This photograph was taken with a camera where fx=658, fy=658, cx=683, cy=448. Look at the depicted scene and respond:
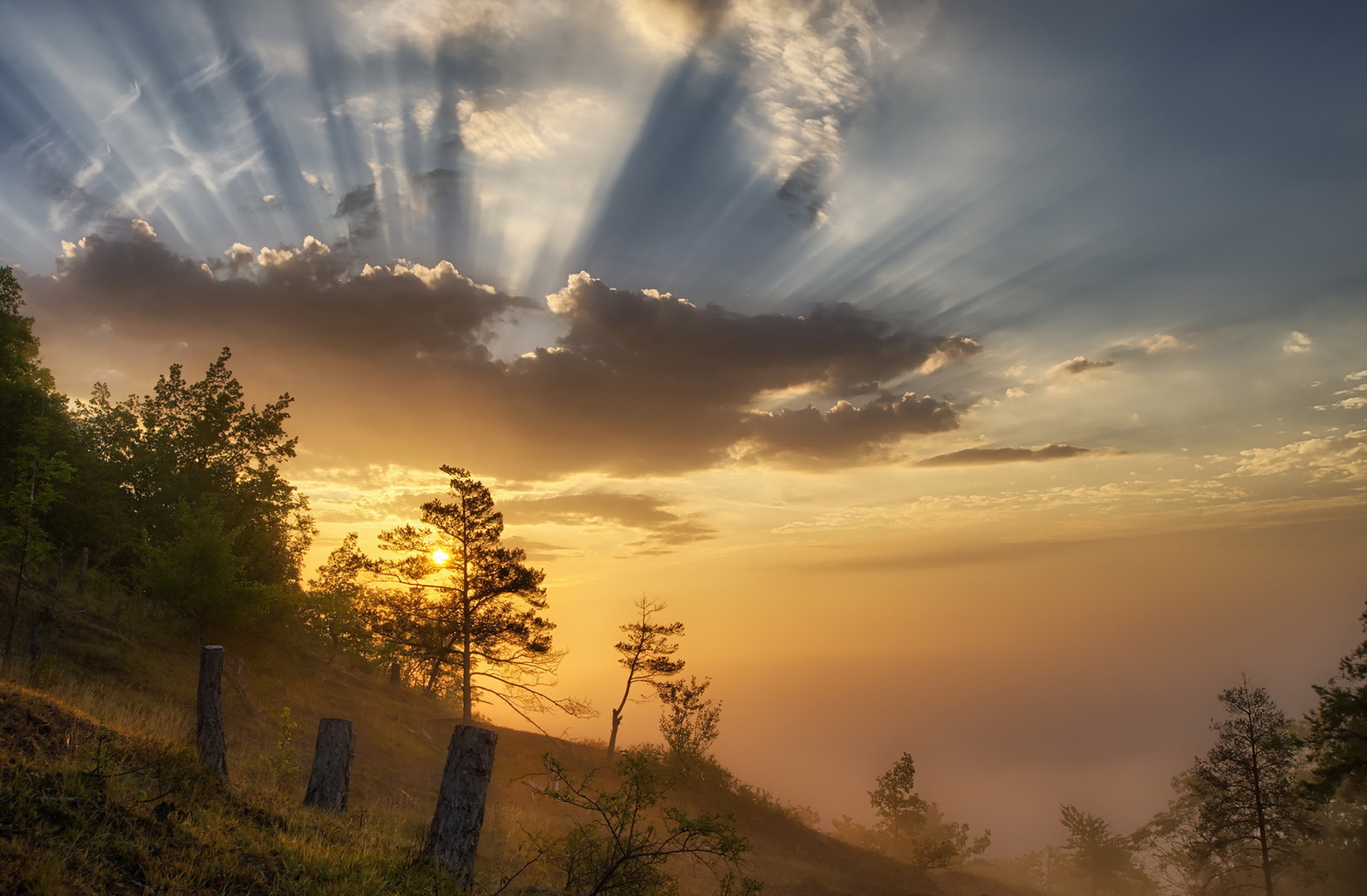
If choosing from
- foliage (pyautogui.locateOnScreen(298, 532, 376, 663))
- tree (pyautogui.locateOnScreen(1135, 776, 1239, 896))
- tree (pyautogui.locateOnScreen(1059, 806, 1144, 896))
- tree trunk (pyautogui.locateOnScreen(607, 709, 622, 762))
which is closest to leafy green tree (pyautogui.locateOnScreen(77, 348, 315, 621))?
foliage (pyautogui.locateOnScreen(298, 532, 376, 663))

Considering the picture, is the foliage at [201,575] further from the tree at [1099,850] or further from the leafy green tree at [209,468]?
the tree at [1099,850]

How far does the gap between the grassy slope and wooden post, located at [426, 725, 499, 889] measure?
20.8 inches

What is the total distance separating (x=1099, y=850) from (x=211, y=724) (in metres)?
73.1

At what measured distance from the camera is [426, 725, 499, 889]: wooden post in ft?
31.9

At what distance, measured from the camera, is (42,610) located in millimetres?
20781

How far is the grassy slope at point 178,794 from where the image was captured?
21.0 ft

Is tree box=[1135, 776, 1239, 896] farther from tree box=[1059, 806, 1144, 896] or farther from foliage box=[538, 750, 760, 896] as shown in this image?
foliage box=[538, 750, 760, 896]

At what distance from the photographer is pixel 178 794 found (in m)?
8.21

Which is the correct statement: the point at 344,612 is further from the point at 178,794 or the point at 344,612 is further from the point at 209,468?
the point at 178,794

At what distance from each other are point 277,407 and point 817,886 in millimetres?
39077

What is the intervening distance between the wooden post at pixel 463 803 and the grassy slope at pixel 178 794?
0.53 metres

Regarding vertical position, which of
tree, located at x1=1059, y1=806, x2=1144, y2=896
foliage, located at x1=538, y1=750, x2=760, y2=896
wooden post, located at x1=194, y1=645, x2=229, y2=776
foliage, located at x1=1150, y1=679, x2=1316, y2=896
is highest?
wooden post, located at x1=194, y1=645, x2=229, y2=776

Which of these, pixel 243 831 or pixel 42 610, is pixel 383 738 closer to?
pixel 42 610

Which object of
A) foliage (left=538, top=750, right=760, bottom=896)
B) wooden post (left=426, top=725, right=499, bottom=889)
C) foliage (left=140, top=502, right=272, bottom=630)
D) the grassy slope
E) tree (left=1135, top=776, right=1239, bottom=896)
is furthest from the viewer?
tree (left=1135, top=776, right=1239, bottom=896)
